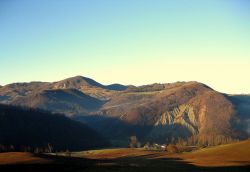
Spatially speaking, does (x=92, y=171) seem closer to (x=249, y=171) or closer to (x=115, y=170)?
(x=115, y=170)

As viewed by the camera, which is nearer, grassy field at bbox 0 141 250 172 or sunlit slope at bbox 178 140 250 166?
grassy field at bbox 0 141 250 172

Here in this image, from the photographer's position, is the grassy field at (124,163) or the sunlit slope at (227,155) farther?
the sunlit slope at (227,155)

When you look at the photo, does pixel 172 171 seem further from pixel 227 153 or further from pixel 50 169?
pixel 227 153

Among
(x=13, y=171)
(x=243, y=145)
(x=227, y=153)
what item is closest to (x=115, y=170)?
(x=13, y=171)

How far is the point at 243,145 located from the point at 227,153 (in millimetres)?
14336

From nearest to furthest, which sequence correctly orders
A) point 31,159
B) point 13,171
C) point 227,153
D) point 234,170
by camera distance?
point 13,171 → point 234,170 → point 31,159 → point 227,153

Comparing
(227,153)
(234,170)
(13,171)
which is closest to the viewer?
(13,171)

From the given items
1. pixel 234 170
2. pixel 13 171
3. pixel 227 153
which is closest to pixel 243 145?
pixel 227 153

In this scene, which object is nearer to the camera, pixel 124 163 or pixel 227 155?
pixel 124 163

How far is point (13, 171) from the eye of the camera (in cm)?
10831

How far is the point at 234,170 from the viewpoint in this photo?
11731 centimetres

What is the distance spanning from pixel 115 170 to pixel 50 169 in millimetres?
17586

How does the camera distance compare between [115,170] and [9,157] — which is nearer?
[115,170]

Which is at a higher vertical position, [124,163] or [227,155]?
[227,155]
